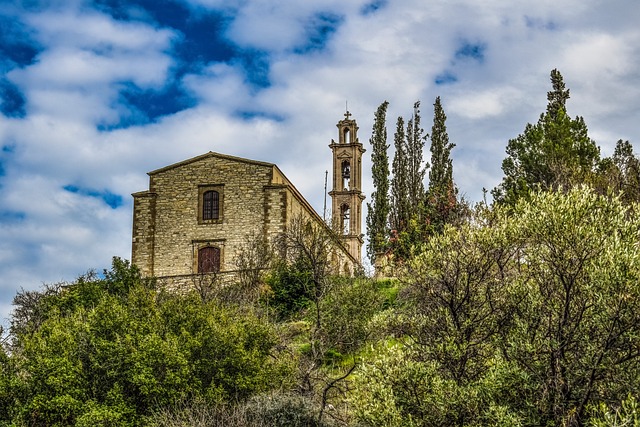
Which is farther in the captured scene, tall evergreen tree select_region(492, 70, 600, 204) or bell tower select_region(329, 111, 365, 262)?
bell tower select_region(329, 111, 365, 262)

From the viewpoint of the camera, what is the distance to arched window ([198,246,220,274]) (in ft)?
127

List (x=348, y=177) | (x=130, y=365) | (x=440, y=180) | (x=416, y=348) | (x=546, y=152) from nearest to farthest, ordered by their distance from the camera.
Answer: (x=416, y=348) → (x=130, y=365) → (x=546, y=152) → (x=440, y=180) → (x=348, y=177)

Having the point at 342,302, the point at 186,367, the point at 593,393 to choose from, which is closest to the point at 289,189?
the point at 342,302

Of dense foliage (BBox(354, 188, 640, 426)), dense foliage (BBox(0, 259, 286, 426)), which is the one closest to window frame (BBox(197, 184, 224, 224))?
dense foliage (BBox(0, 259, 286, 426))

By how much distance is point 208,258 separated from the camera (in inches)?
1535

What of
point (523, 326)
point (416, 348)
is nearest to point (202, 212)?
point (416, 348)

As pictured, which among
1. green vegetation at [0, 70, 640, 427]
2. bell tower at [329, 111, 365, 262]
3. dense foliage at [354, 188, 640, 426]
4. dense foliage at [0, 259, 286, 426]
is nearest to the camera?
dense foliage at [354, 188, 640, 426]

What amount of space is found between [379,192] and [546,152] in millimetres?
9459

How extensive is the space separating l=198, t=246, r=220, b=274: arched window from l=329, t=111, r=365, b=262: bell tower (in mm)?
11514

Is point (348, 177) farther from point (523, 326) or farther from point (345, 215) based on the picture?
point (523, 326)

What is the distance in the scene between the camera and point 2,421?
19.1 meters

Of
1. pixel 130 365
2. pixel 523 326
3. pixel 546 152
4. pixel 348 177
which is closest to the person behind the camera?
pixel 523 326

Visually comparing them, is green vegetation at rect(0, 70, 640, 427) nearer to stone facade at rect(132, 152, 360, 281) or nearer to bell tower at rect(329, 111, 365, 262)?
stone facade at rect(132, 152, 360, 281)

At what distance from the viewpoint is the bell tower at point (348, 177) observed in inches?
1928
